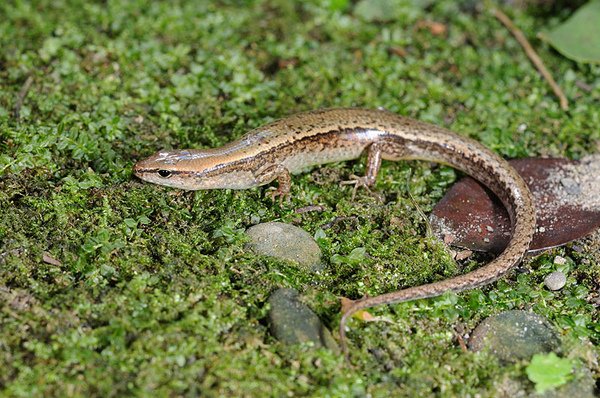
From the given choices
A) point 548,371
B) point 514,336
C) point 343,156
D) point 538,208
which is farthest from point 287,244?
point 538,208

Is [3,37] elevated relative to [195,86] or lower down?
elevated

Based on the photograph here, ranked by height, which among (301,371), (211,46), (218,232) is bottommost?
(301,371)

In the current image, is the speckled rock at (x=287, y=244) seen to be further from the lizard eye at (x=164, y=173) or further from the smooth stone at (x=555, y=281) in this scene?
the smooth stone at (x=555, y=281)

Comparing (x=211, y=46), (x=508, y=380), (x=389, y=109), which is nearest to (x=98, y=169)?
(x=211, y=46)

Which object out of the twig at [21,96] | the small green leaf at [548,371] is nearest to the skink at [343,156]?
the small green leaf at [548,371]

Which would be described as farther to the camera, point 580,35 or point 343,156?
point 580,35

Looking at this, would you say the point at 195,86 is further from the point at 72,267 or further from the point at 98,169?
the point at 72,267

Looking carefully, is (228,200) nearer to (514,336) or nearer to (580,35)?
(514,336)

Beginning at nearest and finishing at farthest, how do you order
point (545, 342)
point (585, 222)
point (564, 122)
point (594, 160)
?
point (545, 342), point (585, 222), point (594, 160), point (564, 122)
